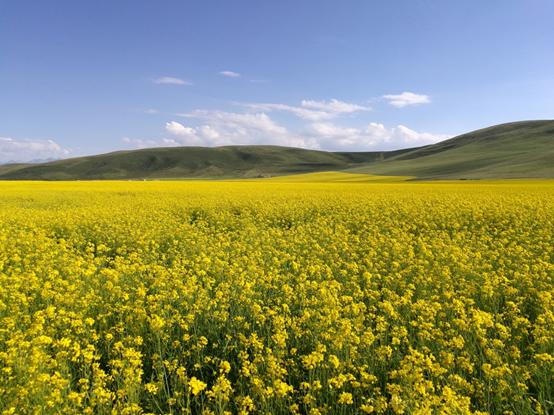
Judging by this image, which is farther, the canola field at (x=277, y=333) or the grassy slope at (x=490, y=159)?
the grassy slope at (x=490, y=159)

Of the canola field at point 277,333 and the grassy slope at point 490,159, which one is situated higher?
the grassy slope at point 490,159

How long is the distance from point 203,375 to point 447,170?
86.3 m

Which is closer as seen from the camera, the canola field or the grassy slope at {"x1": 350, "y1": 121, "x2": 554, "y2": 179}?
the canola field

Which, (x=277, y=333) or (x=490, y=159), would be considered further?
(x=490, y=159)

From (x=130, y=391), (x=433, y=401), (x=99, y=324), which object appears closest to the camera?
(x=433, y=401)

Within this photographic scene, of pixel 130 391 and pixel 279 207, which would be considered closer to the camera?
pixel 130 391

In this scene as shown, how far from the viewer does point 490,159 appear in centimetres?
8850

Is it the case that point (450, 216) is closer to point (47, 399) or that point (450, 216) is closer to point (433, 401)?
point (433, 401)

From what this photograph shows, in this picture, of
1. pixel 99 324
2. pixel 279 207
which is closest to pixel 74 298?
pixel 99 324

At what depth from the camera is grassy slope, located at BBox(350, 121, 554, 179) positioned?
2525 inches

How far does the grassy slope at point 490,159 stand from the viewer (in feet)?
210

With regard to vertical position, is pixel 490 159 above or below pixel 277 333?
above

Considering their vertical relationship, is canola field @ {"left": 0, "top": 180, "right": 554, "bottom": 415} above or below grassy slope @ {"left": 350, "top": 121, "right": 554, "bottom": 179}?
below

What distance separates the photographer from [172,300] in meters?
5.41
